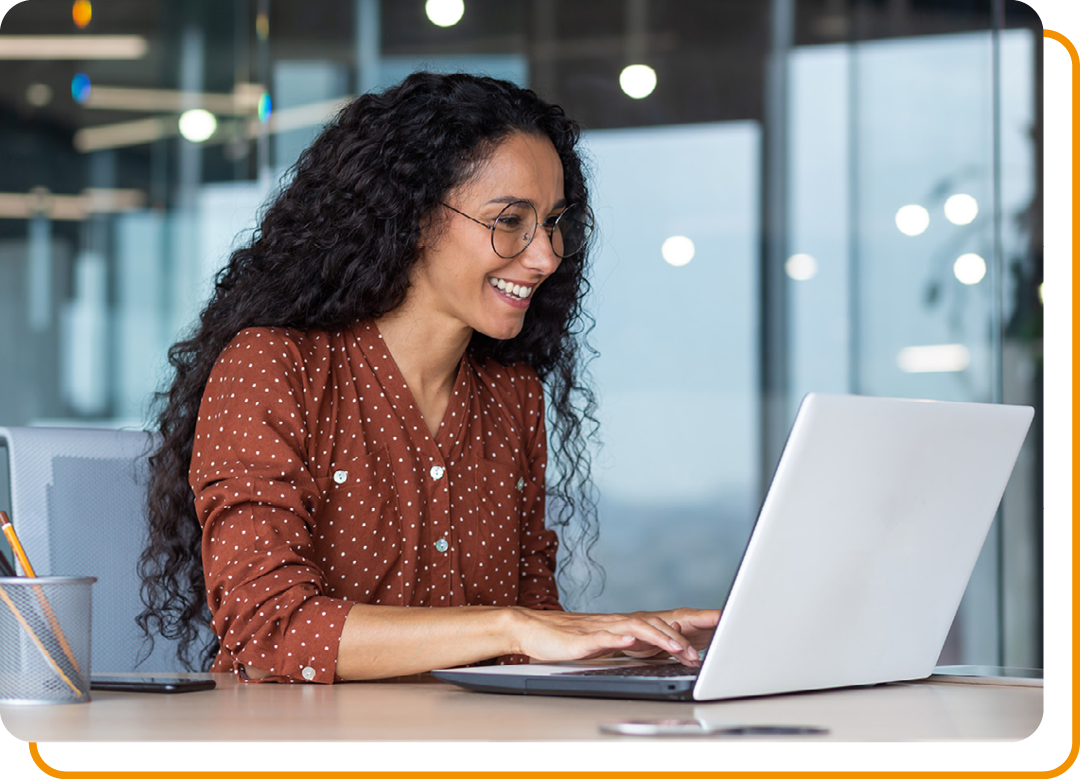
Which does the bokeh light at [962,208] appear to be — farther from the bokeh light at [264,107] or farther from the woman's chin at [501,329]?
the woman's chin at [501,329]

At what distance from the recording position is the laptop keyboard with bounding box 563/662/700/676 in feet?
3.21

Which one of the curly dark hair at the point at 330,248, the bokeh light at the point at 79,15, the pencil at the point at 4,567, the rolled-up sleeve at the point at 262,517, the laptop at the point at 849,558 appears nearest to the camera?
the laptop at the point at 849,558

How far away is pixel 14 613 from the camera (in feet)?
2.93

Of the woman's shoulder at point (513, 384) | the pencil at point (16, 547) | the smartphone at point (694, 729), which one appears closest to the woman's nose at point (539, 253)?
the woman's shoulder at point (513, 384)

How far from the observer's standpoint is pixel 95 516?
147 cm

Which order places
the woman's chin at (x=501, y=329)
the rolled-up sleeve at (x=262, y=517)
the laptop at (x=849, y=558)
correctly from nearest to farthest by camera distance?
the laptop at (x=849, y=558), the rolled-up sleeve at (x=262, y=517), the woman's chin at (x=501, y=329)

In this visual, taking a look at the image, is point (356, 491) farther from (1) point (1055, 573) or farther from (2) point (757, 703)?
(1) point (1055, 573)

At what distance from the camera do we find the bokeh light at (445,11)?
406 cm

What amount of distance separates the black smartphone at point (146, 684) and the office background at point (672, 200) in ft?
9.44

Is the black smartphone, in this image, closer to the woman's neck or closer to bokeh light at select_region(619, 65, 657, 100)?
the woman's neck

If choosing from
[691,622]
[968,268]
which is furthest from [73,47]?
[691,622]

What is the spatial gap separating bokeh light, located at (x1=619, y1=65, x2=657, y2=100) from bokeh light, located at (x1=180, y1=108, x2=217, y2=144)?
138 cm

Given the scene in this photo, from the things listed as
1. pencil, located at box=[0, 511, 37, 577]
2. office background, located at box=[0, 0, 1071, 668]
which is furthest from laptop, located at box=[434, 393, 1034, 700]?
office background, located at box=[0, 0, 1071, 668]

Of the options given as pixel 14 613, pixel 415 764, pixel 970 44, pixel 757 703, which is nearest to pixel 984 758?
pixel 757 703
